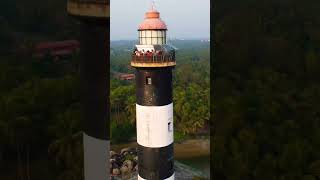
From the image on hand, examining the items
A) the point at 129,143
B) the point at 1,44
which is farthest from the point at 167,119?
the point at 129,143

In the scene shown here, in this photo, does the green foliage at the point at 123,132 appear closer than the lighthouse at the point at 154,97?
No

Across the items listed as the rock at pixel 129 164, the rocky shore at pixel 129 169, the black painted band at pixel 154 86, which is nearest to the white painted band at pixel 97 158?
the black painted band at pixel 154 86

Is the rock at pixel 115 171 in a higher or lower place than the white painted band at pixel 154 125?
lower

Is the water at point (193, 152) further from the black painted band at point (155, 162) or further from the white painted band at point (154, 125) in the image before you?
the white painted band at point (154, 125)

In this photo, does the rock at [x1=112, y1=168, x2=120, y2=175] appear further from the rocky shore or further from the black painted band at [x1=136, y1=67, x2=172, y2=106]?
the black painted band at [x1=136, y1=67, x2=172, y2=106]

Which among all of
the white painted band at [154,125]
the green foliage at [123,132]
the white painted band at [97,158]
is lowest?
the green foliage at [123,132]

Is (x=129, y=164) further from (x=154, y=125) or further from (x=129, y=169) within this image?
(x=154, y=125)
